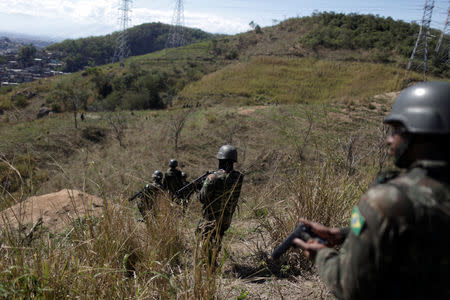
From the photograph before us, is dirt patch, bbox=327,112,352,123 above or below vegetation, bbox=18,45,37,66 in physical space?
below

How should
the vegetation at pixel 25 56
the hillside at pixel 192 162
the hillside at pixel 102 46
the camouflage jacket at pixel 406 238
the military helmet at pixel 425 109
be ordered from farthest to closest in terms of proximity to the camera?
the hillside at pixel 102 46 < the vegetation at pixel 25 56 < the hillside at pixel 192 162 < the military helmet at pixel 425 109 < the camouflage jacket at pixel 406 238

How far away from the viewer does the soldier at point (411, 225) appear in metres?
1.04

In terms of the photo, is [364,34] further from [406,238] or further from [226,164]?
[406,238]

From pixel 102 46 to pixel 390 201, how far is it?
105 metres

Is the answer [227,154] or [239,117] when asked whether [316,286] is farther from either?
[239,117]

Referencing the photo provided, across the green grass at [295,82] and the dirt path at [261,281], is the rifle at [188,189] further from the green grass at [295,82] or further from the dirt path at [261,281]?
the green grass at [295,82]

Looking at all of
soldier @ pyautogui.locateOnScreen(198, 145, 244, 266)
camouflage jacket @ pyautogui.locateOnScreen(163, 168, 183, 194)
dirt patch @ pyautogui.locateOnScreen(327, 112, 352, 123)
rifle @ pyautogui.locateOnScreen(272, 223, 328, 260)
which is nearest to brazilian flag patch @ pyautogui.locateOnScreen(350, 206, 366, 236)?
rifle @ pyautogui.locateOnScreen(272, 223, 328, 260)

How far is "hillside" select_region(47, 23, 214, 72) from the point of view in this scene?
252 feet

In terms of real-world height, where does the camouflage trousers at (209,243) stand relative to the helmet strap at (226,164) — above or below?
below

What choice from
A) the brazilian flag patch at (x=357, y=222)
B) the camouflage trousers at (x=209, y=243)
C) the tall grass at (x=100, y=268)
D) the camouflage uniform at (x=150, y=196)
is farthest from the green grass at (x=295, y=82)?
the brazilian flag patch at (x=357, y=222)

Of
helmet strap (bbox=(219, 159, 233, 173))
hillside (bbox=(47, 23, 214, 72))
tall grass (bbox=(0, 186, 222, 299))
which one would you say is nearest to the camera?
tall grass (bbox=(0, 186, 222, 299))

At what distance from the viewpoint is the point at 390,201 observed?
3.50ft

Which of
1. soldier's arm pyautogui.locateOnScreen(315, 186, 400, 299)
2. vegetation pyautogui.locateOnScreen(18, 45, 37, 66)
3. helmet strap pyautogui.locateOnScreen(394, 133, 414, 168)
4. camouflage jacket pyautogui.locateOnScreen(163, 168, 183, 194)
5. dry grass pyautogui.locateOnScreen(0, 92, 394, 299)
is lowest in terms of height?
camouflage jacket pyautogui.locateOnScreen(163, 168, 183, 194)

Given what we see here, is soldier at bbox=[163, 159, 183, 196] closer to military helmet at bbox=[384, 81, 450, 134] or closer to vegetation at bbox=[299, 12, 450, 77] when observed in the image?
military helmet at bbox=[384, 81, 450, 134]
